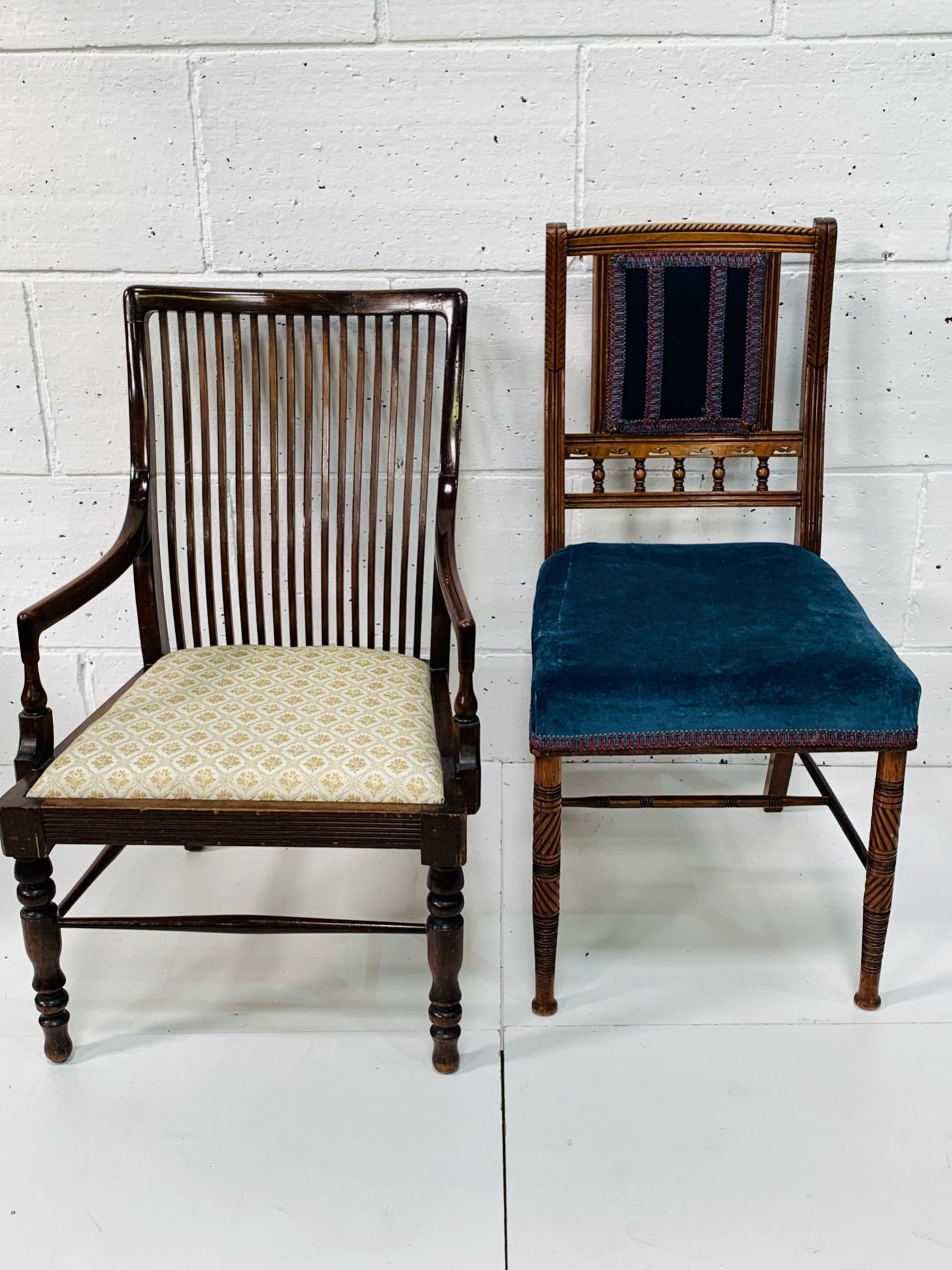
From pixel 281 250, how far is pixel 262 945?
1237 millimetres

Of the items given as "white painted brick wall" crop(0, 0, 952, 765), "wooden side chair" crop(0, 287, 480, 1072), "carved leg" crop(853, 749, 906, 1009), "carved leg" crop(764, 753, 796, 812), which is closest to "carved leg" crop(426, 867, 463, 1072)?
"wooden side chair" crop(0, 287, 480, 1072)

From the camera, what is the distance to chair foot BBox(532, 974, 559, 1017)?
66.2 inches

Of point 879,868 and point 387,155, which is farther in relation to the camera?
point 387,155

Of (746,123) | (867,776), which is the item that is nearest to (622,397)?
(746,123)

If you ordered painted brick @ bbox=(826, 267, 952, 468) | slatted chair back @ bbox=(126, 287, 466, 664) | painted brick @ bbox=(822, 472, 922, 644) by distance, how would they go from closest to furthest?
slatted chair back @ bbox=(126, 287, 466, 664) < painted brick @ bbox=(826, 267, 952, 468) < painted brick @ bbox=(822, 472, 922, 644)

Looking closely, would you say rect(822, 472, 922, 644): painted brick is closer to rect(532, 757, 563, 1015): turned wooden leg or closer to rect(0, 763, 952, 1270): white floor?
rect(0, 763, 952, 1270): white floor

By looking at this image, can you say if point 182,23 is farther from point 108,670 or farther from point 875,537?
point 875,537

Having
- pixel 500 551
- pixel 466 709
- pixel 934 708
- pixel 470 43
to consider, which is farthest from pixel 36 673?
pixel 934 708

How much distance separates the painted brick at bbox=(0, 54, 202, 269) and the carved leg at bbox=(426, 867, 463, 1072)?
1257mm

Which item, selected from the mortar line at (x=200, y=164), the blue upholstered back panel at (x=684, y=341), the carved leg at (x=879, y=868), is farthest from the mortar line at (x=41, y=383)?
the carved leg at (x=879, y=868)

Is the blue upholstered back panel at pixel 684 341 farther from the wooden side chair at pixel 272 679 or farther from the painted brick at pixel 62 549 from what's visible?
the painted brick at pixel 62 549

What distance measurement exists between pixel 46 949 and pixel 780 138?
178 cm

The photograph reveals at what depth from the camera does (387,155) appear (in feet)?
6.48

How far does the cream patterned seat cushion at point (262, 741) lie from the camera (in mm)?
1442
